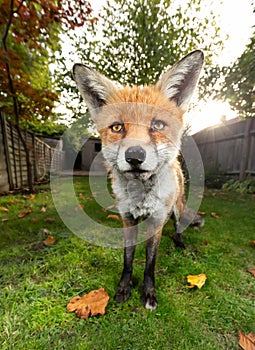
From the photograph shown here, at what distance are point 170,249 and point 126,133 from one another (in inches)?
66.5

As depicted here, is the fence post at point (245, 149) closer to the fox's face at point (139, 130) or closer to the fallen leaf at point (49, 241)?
the fox's face at point (139, 130)

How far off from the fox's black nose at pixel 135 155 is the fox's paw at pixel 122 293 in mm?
1089

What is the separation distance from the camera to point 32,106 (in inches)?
184

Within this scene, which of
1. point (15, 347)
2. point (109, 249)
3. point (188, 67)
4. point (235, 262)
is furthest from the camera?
point (109, 249)

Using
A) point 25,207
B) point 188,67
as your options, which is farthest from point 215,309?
point 25,207

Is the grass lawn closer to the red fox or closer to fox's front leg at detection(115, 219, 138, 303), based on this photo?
fox's front leg at detection(115, 219, 138, 303)

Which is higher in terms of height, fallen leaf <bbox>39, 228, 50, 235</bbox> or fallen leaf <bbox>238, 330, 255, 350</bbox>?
fallen leaf <bbox>39, 228, 50, 235</bbox>

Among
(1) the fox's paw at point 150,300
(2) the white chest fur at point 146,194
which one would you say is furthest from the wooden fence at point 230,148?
(1) the fox's paw at point 150,300

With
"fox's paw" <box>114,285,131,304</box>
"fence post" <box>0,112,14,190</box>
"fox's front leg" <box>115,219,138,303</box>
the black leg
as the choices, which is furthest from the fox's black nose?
"fence post" <box>0,112,14,190</box>

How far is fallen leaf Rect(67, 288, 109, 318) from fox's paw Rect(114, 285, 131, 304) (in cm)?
9

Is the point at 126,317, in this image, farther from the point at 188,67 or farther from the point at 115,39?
the point at 115,39

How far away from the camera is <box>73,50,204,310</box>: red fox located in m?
1.30

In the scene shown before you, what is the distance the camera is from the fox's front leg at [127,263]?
1.46m

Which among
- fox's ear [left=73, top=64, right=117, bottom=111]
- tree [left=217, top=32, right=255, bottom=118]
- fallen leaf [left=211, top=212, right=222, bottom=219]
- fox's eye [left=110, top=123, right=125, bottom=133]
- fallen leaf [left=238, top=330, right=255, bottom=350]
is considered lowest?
fallen leaf [left=211, top=212, right=222, bottom=219]
